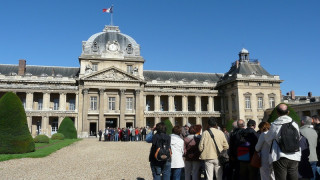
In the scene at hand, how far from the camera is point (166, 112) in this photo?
43.3 m

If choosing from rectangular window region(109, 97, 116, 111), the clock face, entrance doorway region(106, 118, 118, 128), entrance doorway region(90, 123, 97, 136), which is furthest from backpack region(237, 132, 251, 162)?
the clock face

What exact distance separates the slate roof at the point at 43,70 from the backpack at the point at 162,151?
39.4m

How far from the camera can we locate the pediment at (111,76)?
1559 inches

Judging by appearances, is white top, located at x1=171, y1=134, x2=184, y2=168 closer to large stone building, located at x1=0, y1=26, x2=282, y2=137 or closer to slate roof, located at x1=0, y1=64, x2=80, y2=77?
large stone building, located at x1=0, y1=26, x2=282, y2=137

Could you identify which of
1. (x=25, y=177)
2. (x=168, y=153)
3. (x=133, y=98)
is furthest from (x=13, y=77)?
(x=168, y=153)

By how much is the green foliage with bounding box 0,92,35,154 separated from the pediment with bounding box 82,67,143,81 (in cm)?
2354

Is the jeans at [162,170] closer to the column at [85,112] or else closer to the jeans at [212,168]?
the jeans at [212,168]

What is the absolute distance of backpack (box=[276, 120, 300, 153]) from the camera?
4.92 meters

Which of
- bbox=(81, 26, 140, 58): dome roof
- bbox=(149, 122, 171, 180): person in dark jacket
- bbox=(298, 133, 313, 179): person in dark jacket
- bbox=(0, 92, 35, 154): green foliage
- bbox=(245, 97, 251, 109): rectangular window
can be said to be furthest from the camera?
bbox=(81, 26, 140, 58): dome roof

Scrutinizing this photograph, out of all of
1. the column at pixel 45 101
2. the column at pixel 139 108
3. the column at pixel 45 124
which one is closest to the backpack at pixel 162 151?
the column at pixel 139 108

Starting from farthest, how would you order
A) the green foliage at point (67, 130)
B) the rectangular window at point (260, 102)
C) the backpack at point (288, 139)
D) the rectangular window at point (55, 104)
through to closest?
the rectangular window at point (260, 102) → the rectangular window at point (55, 104) → the green foliage at point (67, 130) → the backpack at point (288, 139)

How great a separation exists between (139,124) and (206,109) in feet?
44.3

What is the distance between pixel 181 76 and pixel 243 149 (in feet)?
140

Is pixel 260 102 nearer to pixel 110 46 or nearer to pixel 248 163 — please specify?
pixel 110 46
